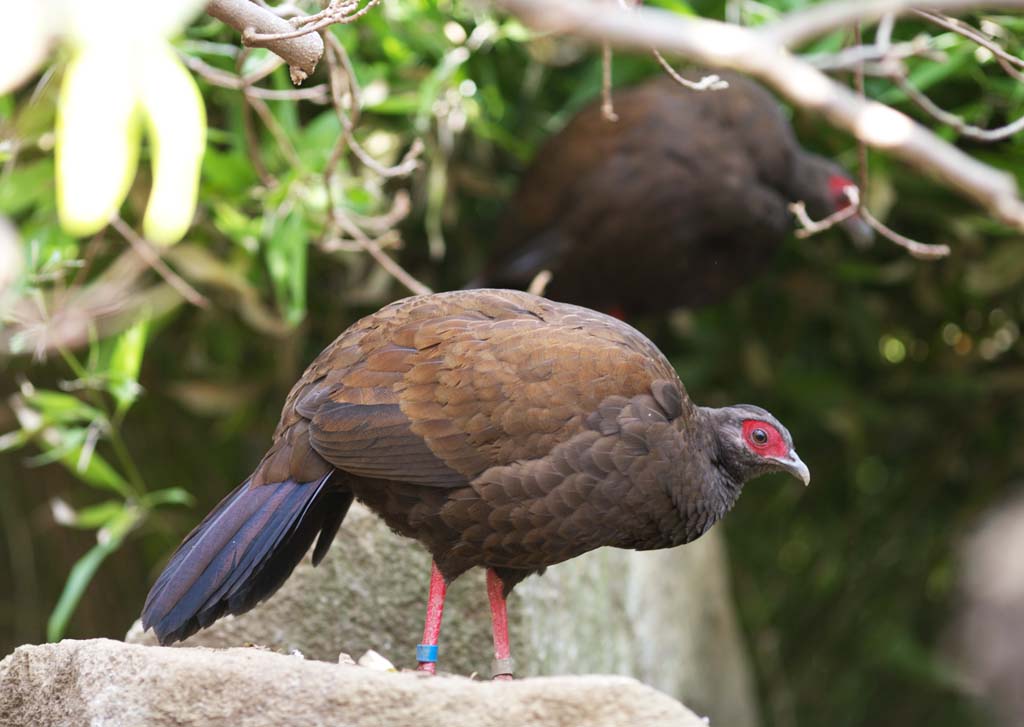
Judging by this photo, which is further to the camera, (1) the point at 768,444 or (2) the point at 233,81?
(2) the point at 233,81

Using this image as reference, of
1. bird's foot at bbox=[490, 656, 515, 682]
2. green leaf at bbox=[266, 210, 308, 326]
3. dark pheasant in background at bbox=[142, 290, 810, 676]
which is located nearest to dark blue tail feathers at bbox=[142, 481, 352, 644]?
dark pheasant in background at bbox=[142, 290, 810, 676]

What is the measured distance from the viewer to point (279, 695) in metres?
2.18

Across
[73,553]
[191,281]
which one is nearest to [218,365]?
[191,281]

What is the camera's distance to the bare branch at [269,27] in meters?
1.84

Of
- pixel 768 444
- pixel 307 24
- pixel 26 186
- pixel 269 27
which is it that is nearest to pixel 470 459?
pixel 768 444

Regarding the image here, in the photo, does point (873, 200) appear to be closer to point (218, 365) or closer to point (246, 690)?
point (218, 365)

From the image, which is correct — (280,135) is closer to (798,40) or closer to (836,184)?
(836,184)

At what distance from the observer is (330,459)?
2.69m

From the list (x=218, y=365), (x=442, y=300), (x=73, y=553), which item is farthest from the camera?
(x=73, y=553)

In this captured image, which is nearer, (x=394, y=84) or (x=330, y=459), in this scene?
(x=330, y=459)

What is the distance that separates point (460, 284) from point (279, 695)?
310 centimetres

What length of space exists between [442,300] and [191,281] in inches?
66.2

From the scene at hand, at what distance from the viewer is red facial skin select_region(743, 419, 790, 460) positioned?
297cm

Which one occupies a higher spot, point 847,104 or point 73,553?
point 847,104
